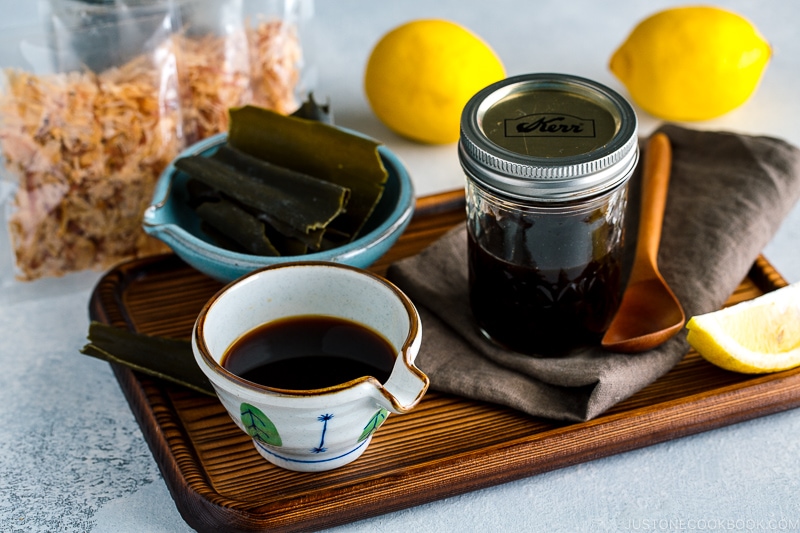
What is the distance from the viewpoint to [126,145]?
108 centimetres

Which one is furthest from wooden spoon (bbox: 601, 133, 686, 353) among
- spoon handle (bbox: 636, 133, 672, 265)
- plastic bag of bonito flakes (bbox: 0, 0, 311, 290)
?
plastic bag of bonito flakes (bbox: 0, 0, 311, 290)

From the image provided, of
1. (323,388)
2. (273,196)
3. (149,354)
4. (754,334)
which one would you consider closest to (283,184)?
(273,196)

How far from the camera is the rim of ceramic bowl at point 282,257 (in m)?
0.91

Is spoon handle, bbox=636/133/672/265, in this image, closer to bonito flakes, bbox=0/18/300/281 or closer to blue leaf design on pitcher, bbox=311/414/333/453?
blue leaf design on pitcher, bbox=311/414/333/453

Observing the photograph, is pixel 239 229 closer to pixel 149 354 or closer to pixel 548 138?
pixel 149 354

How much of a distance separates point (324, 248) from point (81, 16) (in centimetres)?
44

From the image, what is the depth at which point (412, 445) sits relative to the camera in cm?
84

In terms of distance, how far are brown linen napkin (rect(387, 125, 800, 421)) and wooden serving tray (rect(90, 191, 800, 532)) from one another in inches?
0.8

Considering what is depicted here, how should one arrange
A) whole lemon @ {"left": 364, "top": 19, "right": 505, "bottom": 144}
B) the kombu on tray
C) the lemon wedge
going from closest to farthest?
1. the lemon wedge
2. the kombu on tray
3. whole lemon @ {"left": 364, "top": 19, "right": 505, "bottom": 144}

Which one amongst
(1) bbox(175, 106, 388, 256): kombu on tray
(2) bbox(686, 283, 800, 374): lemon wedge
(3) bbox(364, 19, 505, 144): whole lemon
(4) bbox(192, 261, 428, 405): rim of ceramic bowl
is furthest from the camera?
(3) bbox(364, 19, 505, 144): whole lemon

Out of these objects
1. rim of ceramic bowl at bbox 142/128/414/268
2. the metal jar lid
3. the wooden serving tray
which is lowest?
the wooden serving tray

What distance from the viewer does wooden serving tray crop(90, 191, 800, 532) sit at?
0.78 meters

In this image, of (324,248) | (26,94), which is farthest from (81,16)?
(324,248)

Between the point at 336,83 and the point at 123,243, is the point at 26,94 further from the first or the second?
the point at 336,83
